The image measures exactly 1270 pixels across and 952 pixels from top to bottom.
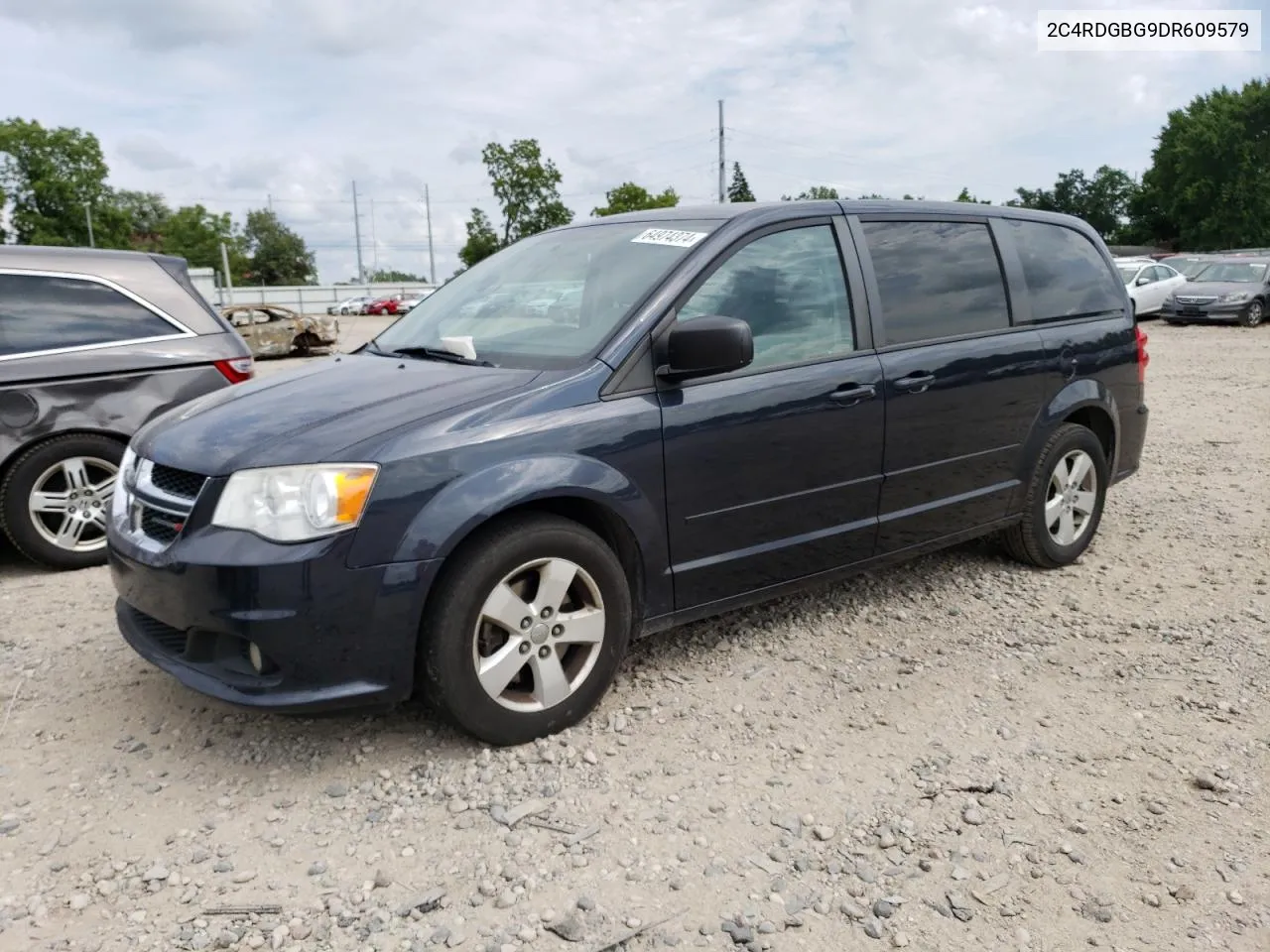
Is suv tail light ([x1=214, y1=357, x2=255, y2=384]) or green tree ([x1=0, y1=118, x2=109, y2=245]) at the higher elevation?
green tree ([x1=0, y1=118, x2=109, y2=245])

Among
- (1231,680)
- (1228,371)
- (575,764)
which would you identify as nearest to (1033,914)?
(575,764)

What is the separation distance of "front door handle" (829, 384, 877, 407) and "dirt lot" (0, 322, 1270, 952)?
3.27ft

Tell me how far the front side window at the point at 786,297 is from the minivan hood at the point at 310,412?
2.63 feet

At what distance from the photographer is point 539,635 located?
3.20 m

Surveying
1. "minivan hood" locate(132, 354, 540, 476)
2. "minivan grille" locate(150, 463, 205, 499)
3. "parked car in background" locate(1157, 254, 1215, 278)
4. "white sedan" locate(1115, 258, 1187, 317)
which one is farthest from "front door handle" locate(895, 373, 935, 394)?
"parked car in background" locate(1157, 254, 1215, 278)

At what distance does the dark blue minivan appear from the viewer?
2.91 m

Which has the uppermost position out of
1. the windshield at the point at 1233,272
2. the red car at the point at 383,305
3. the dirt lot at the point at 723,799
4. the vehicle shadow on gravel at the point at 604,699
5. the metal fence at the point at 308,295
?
the metal fence at the point at 308,295

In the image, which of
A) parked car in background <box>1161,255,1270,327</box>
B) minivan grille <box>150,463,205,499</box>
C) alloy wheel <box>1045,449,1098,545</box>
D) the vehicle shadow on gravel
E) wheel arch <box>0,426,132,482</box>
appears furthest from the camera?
parked car in background <box>1161,255,1270,327</box>

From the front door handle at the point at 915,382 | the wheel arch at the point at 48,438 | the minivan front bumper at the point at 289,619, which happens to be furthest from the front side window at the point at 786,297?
the wheel arch at the point at 48,438

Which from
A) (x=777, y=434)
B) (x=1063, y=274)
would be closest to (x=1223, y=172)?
(x=1063, y=274)

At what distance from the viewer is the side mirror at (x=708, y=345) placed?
3.29 meters

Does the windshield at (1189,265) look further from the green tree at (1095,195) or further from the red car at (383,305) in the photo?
the green tree at (1095,195)

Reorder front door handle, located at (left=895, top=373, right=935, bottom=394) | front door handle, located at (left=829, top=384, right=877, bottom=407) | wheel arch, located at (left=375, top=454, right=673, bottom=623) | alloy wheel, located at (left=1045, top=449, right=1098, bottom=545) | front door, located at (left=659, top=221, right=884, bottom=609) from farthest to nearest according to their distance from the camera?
1. alloy wheel, located at (left=1045, top=449, right=1098, bottom=545)
2. front door handle, located at (left=895, top=373, right=935, bottom=394)
3. front door handle, located at (left=829, top=384, right=877, bottom=407)
4. front door, located at (left=659, top=221, right=884, bottom=609)
5. wheel arch, located at (left=375, top=454, right=673, bottom=623)

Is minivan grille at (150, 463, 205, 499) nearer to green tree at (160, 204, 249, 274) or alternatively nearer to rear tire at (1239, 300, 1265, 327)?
rear tire at (1239, 300, 1265, 327)
